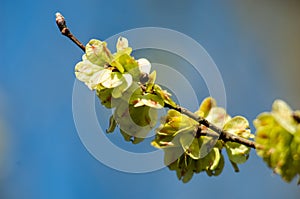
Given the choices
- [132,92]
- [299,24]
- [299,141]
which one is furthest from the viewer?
[299,24]

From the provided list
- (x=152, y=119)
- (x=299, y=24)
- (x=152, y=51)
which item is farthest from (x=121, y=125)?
(x=299, y=24)

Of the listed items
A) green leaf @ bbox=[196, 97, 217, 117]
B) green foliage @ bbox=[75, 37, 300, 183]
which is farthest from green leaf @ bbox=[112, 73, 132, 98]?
green leaf @ bbox=[196, 97, 217, 117]

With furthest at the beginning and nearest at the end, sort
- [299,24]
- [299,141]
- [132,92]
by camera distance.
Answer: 1. [299,24]
2. [132,92]
3. [299,141]

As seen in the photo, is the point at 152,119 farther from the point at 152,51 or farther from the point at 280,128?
the point at 152,51

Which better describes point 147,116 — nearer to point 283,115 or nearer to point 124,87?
point 124,87

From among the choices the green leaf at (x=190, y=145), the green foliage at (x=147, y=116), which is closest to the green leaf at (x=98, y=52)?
the green foliage at (x=147, y=116)

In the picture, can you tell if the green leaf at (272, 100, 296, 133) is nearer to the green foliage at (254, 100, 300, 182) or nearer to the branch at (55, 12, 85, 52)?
the green foliage at (254, 100, 300, 182)
